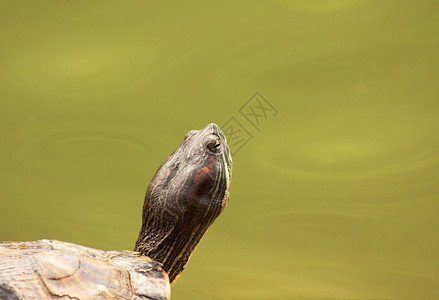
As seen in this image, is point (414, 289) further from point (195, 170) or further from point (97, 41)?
point (97, 41)

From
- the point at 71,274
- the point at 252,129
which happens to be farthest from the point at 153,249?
the point at 252,129

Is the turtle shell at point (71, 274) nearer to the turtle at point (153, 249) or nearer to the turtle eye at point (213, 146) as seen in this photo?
the turtle at point (153, 249)

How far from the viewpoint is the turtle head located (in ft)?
6.51

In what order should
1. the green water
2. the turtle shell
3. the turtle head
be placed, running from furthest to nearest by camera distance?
the green water, the turtle head, the turtle shell

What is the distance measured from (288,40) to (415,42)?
28.0 inches

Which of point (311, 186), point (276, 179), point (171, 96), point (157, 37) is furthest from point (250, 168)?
point (157, 37)

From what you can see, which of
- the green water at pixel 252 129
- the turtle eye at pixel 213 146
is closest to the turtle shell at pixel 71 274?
the turtle eye at pixel 213 146

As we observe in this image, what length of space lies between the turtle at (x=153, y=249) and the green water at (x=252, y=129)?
1019mm

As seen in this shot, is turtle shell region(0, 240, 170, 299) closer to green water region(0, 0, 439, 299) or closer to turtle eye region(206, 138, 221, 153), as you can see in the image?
turtle eye region(206, 138, 221, 153)

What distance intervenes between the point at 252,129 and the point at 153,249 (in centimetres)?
119

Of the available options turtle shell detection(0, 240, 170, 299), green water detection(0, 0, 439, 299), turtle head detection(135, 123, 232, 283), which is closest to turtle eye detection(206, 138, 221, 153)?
turtle head detection(135, 123, 232, 283)

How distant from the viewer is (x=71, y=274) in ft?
5.41

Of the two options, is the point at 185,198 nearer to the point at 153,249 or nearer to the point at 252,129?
the point at 153,249

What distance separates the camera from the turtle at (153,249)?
63.5 inches
